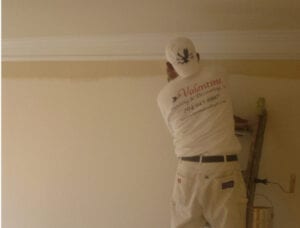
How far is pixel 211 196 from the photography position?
2176mm

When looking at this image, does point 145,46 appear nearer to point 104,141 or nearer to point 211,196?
point 104,141

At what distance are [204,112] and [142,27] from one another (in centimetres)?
72

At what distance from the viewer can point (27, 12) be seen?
7.70 feet

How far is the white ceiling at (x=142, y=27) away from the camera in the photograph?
7.14 ft

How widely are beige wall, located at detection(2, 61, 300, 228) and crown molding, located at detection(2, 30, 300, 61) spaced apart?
2.2 inches

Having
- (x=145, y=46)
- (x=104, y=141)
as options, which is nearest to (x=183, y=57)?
(x=145, y=46)

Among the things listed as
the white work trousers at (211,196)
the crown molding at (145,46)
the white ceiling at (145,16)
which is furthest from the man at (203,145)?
the crown molding at (145,46)

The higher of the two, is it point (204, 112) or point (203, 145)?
point (204, 112)

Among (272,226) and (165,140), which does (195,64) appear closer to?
(165,140)

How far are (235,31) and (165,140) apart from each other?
2.68 feet

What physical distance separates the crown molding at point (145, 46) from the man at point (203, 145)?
48 cm

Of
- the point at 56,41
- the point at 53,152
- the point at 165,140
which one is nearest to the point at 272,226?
the point at 165,140

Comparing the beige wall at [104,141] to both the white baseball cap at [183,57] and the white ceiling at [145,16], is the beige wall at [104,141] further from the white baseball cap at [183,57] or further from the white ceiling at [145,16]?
the white baseball cap at [183,57]

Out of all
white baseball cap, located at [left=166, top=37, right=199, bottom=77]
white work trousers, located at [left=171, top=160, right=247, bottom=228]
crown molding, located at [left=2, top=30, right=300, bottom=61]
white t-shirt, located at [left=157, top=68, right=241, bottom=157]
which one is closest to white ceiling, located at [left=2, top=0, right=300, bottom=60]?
crown molding, located at [left=2, top=30, right=300, bottom=61]
